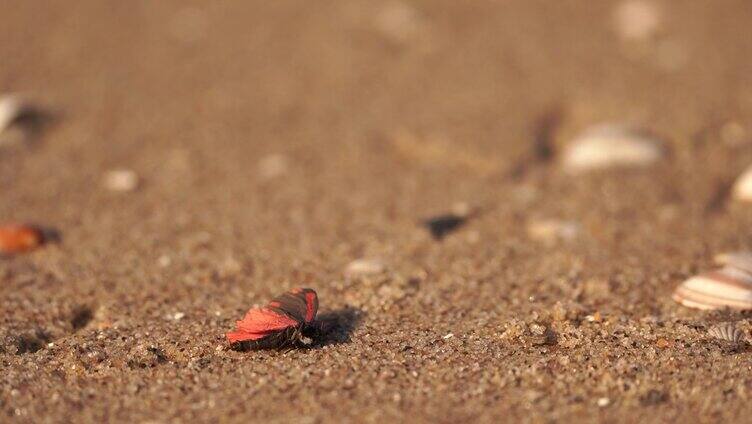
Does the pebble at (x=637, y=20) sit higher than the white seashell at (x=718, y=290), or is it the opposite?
the pebble at (x=637, y=20)

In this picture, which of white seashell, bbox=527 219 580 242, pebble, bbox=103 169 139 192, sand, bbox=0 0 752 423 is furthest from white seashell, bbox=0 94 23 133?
white seashell, bbox=527 219 580 242

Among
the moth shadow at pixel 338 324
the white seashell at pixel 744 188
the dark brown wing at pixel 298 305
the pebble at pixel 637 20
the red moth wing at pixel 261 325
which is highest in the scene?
the pebble at pixel 637 20

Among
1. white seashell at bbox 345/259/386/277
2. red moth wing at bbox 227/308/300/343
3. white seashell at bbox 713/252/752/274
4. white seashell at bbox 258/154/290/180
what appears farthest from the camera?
white seashell at bbox 258/154/290/180

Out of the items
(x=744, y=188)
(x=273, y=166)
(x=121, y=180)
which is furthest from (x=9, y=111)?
(x=744, y=188)

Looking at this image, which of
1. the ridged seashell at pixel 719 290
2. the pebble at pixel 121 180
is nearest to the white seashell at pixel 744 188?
the ridged seashell at pixel 719 290

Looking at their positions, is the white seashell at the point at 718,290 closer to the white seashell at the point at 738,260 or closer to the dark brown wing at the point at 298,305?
the white seashell at the point at 738,260

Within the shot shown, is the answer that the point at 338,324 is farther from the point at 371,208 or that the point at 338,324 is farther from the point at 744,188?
the point at 744,188

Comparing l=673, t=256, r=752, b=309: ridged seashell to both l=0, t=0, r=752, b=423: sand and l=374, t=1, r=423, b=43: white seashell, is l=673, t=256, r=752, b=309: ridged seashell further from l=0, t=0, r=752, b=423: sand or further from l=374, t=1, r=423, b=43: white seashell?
l=374, t=1, r=423, b=43: white seashell
